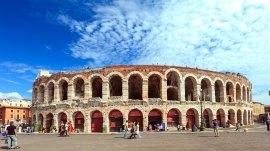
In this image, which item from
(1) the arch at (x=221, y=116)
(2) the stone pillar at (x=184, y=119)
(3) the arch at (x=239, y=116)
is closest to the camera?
(2) the stone pillar at (x=184, y=119)

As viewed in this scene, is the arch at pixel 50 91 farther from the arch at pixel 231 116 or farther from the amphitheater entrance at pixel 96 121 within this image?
the arch at pixel 231 116

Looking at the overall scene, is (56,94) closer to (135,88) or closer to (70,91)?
(70,91)

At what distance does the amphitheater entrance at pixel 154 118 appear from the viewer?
40.7 meters

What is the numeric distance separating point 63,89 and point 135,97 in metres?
10.7

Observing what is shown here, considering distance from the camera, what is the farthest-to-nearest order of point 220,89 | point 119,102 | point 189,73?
point 220,89 → point 189,73 → point 119,102

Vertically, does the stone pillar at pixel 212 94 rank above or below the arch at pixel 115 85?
below

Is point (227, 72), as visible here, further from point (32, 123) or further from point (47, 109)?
point (32, 123)

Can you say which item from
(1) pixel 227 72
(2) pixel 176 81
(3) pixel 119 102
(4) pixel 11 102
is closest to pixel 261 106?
(1) pixel 227 72

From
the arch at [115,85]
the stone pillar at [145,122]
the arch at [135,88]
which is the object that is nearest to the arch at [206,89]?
the arch at [135,88]

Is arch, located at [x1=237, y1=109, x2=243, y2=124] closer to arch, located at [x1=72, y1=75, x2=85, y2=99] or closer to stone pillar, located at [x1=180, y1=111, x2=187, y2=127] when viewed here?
stone pillar, located at [x1=180, y1=111, x2=187, y2=127]

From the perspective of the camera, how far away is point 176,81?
44.5 m

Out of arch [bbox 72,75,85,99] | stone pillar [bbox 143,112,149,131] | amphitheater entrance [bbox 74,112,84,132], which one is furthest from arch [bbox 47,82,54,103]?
stone pillar [bbox 143,112,149,131]

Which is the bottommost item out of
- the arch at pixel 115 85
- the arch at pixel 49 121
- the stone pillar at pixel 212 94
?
the arch at pixel 49 121

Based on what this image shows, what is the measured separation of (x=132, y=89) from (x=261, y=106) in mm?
60289
